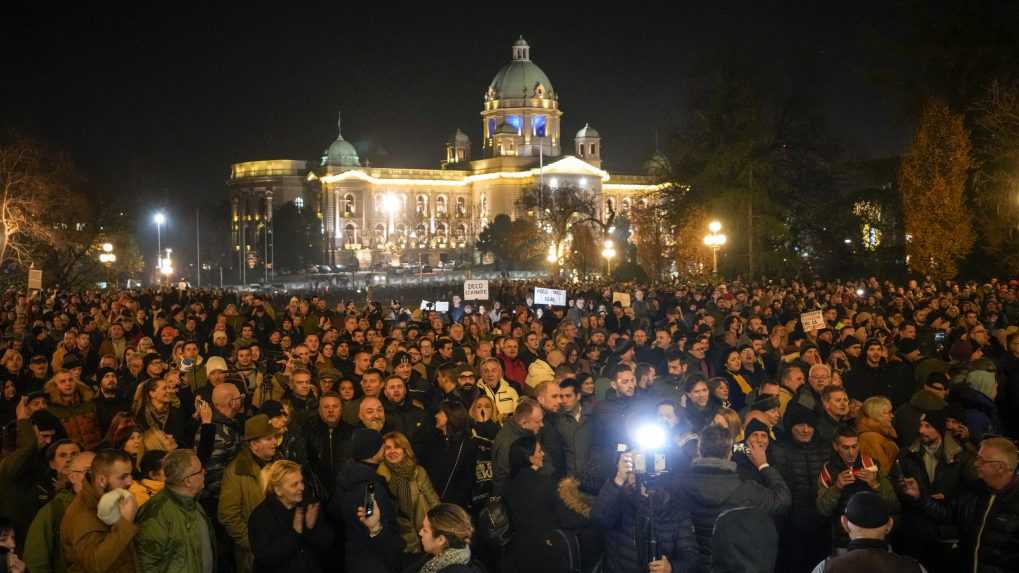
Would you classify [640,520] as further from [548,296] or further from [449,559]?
[548,296]

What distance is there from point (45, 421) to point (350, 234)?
114m

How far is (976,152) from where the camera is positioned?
130 ft

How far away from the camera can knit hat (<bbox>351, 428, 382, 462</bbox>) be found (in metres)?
6.79

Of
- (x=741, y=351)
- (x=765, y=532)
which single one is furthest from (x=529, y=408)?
(x=741, y=351)

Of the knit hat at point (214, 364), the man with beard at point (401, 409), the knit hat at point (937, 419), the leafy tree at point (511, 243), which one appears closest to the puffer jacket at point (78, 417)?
the knit hat at point (214, 364)

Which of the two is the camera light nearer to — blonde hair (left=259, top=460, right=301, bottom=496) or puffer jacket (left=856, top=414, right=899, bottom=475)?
blonde hair (left=259, top=460, right=301, bottom=496)

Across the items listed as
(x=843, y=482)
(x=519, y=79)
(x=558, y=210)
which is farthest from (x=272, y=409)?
(x=519, y=79)

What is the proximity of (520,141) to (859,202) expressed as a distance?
77397 millimetres

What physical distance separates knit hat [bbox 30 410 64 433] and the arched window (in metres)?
113

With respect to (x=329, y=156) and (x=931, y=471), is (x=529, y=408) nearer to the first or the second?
(x=931, y=471)

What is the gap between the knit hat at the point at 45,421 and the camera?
8461 millimetres

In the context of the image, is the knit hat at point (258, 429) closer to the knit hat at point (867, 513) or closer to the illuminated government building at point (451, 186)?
the knit hat at point (867, 513)

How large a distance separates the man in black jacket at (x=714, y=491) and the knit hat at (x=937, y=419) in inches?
87.4

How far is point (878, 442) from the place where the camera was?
785cm
